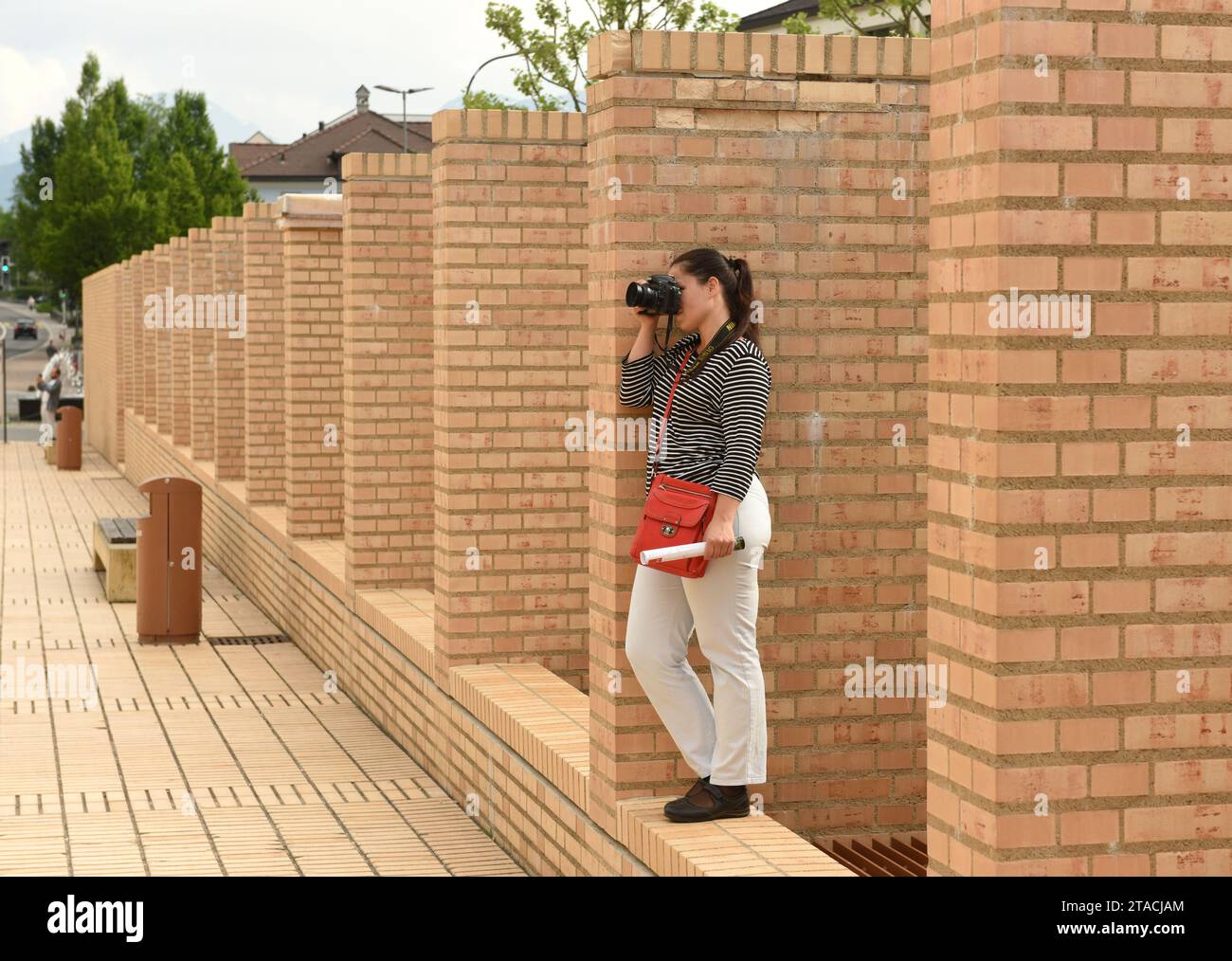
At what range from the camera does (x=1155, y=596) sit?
3684 mm

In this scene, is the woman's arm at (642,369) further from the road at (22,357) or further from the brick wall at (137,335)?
the road at (22,357)

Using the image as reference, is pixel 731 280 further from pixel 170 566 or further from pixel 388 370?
pixel 170 566

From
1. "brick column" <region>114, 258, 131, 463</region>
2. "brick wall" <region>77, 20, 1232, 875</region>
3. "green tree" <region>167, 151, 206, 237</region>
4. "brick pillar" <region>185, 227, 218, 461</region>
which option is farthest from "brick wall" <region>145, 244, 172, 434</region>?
"green tree" <region>167, 151, 206, 237</region>

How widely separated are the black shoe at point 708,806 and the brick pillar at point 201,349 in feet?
43.4

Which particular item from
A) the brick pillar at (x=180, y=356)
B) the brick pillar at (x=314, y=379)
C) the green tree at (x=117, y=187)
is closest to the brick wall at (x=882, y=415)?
the brick pillar at (x=314, y=379)

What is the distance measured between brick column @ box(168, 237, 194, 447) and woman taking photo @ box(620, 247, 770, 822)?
50.3ft

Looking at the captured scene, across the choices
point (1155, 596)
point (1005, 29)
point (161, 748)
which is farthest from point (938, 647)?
point (161, 748)

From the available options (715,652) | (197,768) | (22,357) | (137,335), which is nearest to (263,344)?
(197,768)

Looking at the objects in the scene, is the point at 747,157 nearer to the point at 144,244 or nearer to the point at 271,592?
the point at 271,592

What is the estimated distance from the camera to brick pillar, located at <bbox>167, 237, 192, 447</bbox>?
66.2 ft

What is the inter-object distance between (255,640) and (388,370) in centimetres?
307

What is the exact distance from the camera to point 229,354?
1620 cm

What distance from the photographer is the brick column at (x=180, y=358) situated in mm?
20203
